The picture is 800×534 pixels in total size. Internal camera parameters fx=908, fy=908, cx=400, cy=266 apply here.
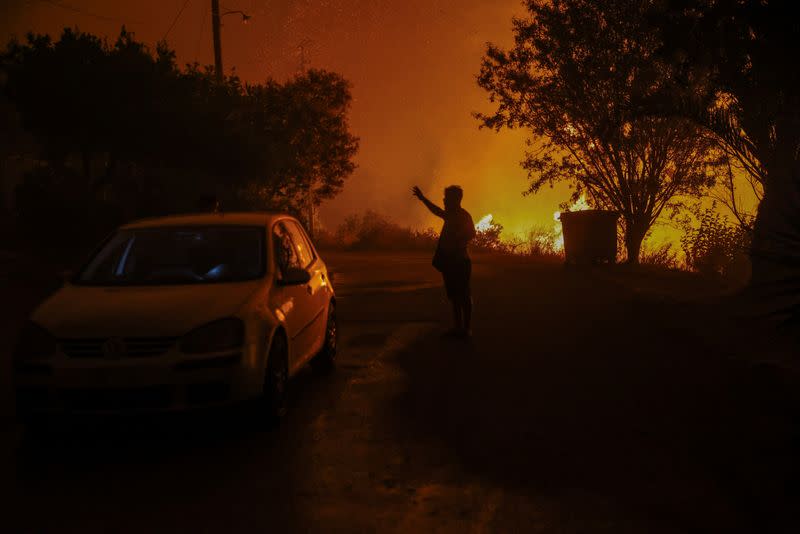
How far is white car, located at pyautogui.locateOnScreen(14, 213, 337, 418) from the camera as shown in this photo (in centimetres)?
601

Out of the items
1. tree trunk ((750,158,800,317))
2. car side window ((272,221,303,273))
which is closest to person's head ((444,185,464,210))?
car side window ((272,221,303,273))

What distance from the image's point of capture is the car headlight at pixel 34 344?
612cm

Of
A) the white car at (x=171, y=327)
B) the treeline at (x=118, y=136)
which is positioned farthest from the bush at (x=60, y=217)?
the white car at (x=171, y=327)

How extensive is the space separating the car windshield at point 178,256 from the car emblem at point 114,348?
3.96ft

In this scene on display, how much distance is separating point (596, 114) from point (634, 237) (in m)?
3.30

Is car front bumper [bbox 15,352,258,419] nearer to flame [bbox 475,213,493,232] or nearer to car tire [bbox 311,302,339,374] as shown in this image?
car tire [bbox 311,302,339,374]

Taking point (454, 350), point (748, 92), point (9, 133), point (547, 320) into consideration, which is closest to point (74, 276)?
point (454, 350)

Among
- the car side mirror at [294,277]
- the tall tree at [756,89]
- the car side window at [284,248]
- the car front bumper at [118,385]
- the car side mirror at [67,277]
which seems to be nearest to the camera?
the car front bumper at [118,385]

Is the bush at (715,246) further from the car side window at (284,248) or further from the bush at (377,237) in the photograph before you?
the car side window at (284,248)

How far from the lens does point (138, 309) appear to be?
6.37 metres

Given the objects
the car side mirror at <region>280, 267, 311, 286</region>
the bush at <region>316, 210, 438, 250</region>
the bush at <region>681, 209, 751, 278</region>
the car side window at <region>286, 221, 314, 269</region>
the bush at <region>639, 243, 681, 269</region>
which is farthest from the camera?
the bush at <region>316, 210, 438, 250</region>

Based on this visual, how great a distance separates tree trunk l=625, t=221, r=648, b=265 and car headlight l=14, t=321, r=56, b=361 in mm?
18461

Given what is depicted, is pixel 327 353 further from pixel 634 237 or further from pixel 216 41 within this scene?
pixel 216 41

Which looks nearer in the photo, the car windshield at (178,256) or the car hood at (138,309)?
the car hood at (138,309)
